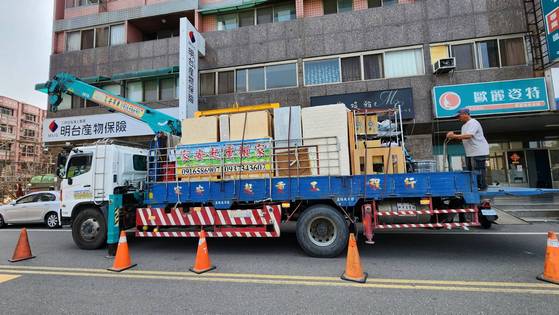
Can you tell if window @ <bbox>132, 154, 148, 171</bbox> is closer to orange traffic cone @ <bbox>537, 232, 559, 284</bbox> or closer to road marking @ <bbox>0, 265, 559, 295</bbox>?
road marking @ <bbox>0, 265, 559, 295</bbox>

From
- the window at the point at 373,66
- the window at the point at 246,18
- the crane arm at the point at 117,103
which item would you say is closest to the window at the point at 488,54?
the window at the point at 373,66

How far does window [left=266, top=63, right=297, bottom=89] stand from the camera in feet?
47.1

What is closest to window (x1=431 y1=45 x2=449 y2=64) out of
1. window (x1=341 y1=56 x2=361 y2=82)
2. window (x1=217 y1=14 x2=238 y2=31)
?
window (x1=341 y1=56 x2=361 y2=82)

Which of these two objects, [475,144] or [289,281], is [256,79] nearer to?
[475,144]

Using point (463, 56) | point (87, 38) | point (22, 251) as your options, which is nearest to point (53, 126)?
point (87, 38)

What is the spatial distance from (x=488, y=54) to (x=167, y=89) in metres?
15.1

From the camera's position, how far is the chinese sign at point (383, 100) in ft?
41.6

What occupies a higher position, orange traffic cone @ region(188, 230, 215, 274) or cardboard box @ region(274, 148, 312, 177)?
cardboard box @ region(274, 148, 312, 177)

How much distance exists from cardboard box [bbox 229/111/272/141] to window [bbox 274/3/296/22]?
33.3 feet

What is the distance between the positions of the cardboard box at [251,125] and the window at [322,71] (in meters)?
7.66

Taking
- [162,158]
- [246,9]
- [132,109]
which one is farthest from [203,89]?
[162,158]

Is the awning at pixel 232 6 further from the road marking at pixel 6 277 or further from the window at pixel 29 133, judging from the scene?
the window at pixel 29 133

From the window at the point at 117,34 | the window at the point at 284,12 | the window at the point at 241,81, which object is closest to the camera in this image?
the window at the point at 241,81

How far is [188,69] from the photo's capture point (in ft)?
43.8
